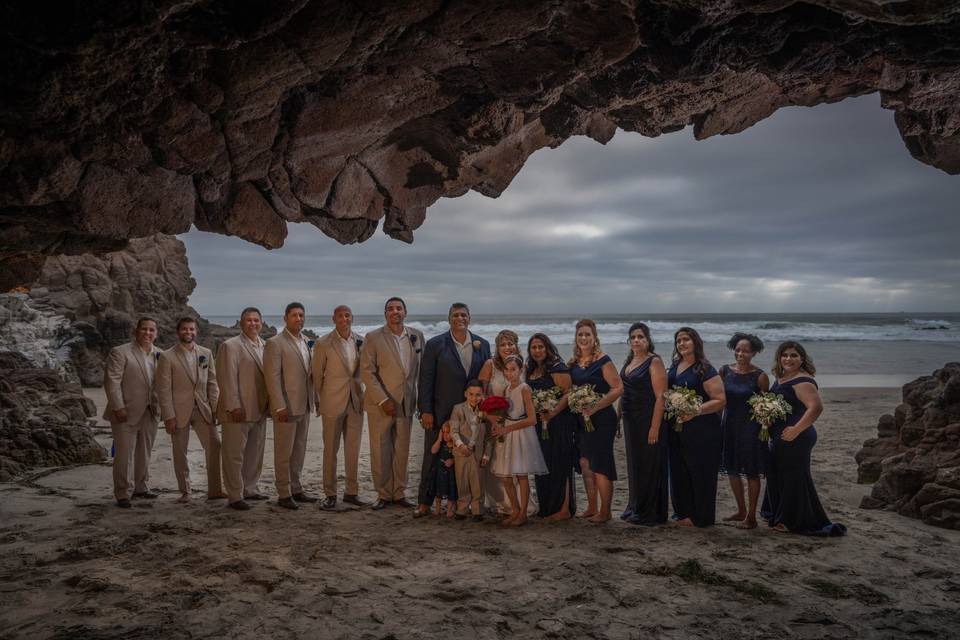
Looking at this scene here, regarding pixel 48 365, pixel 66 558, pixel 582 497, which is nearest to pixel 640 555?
pixel 582 497

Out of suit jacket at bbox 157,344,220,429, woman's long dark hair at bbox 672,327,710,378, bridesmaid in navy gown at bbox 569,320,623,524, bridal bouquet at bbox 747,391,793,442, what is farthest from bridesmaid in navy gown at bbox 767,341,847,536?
suit jacket at bbox 157,344,220,429

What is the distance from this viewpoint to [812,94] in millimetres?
6465

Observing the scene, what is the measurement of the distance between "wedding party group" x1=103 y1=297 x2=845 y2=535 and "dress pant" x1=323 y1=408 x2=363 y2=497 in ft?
0.08

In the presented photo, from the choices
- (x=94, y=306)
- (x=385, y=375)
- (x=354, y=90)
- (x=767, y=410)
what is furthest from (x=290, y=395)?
(x=94, y=306)

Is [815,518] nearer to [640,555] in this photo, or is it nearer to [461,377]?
[640,555]

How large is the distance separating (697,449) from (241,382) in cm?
552

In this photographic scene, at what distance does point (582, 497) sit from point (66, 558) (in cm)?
A: 557

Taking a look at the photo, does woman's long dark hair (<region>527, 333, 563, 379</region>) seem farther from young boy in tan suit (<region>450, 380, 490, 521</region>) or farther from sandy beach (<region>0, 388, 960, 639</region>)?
sandy beach (<region>0, 388, 960, 639</region>)

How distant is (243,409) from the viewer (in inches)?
277

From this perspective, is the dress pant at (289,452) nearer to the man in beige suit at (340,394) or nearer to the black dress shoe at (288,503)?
the black dress shoe at (288,503)

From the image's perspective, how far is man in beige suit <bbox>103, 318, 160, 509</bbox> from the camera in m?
6.89

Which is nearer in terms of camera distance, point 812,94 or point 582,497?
point 812,94

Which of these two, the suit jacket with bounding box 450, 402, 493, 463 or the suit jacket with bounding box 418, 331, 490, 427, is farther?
the suit jacket with bounding box 418, 331, 490, 427

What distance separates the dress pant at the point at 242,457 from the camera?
683cm
